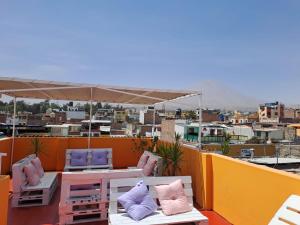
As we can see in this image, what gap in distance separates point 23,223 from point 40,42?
1090 centimetres

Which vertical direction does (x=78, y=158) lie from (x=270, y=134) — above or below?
above

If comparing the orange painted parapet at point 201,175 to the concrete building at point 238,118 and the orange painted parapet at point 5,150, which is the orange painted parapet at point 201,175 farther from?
the concrete building at point 238,118

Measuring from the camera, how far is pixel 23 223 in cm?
443

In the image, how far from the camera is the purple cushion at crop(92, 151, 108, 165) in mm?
7363

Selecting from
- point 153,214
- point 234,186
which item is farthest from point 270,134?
point 153,214

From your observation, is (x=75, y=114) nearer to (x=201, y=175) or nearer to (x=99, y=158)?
(x=99, y=158)

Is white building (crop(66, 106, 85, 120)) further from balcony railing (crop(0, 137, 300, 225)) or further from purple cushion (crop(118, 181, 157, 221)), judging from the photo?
purple cushion (crop(118, 181, 157, 221))

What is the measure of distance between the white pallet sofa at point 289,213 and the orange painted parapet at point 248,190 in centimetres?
26

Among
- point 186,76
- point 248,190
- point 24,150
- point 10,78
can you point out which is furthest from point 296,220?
point 186,76

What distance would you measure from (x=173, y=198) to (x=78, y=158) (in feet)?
12.4

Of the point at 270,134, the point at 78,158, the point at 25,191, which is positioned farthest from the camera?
the point at 270,134

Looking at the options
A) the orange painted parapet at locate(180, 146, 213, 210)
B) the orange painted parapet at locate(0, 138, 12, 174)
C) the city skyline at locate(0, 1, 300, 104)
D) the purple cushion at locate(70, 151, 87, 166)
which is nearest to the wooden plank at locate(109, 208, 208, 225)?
the orange painted parapet at locate(180, 146, 213, 210)

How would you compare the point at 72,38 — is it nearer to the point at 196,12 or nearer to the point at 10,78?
the point at 196,12

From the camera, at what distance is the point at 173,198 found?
4.25m
